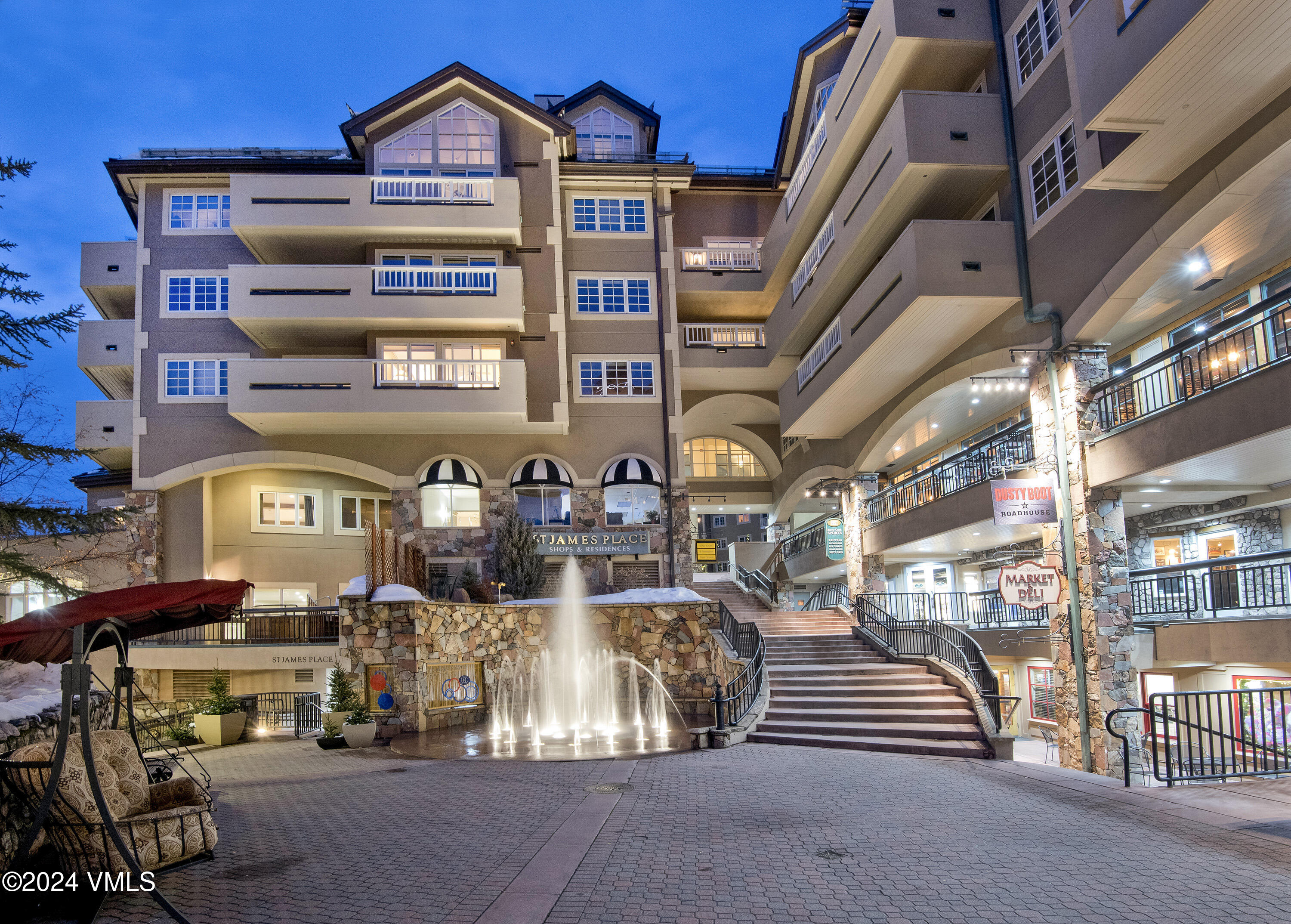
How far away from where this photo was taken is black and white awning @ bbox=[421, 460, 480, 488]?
28.4 metres

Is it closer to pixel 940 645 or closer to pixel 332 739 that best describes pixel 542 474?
pixel 332 739

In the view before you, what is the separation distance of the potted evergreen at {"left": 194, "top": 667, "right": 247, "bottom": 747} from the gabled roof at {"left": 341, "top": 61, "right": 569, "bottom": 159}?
62.0 ft

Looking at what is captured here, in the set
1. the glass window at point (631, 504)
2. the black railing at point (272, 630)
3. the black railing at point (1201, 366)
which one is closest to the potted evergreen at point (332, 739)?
the black railing at point (272, 630)

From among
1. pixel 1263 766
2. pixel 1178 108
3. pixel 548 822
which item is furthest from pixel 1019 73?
pixel 548 822

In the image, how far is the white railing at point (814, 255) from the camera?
2425cm

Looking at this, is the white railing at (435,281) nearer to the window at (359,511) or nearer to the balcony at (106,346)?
the window at (359,511)

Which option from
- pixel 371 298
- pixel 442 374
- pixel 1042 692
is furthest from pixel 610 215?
pixel 1042 692

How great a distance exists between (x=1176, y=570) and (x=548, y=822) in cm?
1258

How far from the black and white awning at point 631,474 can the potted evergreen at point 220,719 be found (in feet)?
43.3

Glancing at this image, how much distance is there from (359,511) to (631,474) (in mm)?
11248

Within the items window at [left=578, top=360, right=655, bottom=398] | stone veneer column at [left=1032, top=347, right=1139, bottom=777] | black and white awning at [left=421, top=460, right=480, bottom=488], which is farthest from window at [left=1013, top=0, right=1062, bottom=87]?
black and white awning at [left=421, top=460, right=480, bottom=488]

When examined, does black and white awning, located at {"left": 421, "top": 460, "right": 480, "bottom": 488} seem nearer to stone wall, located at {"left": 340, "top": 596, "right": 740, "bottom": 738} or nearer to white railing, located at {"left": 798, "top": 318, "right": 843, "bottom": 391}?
stone wall, located at {"left": 340, "top": 596, "right": 740, "bottom": 738}

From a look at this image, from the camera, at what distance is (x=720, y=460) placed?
38.3 m

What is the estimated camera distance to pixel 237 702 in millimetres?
21250
